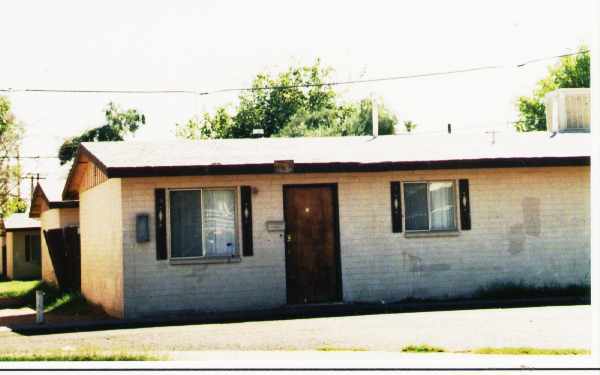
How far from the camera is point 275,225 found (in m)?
15.2

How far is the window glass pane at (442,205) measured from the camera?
16047 mm

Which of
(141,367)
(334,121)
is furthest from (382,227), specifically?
(334,121)

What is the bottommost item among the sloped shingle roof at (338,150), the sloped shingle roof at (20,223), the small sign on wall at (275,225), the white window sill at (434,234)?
the white window sill at (434,234)

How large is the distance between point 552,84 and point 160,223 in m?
47.6

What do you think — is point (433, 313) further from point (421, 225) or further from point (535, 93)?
point (535, 93)

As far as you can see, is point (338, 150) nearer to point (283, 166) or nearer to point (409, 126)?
point (283, 166)

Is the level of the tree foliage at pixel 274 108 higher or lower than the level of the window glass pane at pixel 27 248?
higher

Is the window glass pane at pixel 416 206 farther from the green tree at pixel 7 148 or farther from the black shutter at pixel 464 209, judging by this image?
the green tree at pixel 7 148

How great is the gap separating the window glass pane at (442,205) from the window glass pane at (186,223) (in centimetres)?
454

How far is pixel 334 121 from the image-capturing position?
180 ft

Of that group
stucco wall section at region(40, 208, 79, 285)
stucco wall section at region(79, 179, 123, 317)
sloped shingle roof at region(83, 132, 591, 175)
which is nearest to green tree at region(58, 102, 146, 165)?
stucco wall section at region(40, 208, 79, 285)

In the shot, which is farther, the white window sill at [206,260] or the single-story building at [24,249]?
the single-story building at [24,249]

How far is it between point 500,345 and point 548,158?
695cm

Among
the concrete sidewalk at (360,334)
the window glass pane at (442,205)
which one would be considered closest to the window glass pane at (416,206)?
the window glass pane at (442,205)
